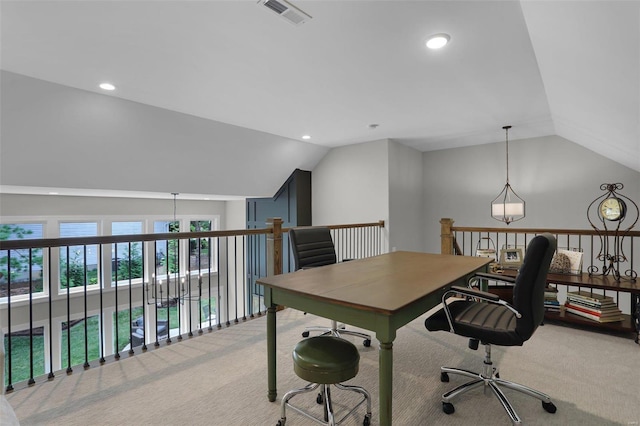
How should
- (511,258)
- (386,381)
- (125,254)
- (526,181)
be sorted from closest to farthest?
(386,381), (511,258), (526,181), (125,254)

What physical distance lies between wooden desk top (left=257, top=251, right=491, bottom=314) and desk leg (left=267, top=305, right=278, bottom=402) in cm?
21

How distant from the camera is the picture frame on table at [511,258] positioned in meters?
3.62

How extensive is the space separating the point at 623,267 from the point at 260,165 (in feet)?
19.2

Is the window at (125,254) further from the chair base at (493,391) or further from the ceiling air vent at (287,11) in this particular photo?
the chair base at (493,391)

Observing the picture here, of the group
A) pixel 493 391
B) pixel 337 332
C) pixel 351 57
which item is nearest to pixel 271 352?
pixel 337 332

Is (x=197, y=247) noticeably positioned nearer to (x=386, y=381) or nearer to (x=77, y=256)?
(x=77, y=256)

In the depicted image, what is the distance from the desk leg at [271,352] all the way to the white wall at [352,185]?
3823 mm

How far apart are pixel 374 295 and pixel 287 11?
177cm

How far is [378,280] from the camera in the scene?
1.94 metres

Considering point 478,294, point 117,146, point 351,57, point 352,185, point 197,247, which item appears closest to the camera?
point 478,294

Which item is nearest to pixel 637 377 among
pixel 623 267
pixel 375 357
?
pixel 375 357

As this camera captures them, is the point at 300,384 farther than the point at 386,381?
Yes

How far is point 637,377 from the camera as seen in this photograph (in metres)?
2.22

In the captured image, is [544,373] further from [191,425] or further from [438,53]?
[438,53]
